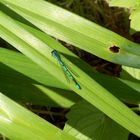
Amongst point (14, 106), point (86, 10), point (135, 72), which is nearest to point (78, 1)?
point (86, 10)

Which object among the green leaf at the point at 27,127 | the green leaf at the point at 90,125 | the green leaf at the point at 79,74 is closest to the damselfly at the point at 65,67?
the green leaf at the point at 79,74

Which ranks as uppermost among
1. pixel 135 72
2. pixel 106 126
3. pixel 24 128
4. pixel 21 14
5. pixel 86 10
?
pixel 86 10

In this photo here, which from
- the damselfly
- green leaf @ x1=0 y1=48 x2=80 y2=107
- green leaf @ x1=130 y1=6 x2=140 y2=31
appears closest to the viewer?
the damselfly

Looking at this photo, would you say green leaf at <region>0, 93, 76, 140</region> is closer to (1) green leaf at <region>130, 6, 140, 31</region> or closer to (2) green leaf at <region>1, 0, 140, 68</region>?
(2) green leaf at <region>1, 0, 140, 68</region>

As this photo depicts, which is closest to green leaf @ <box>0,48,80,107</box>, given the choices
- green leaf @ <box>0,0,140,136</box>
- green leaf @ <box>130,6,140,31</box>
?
green leaf @ <box>0,0,140,136</box>

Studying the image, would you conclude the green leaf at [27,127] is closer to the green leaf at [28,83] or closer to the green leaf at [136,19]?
the green leaf at [28,83]

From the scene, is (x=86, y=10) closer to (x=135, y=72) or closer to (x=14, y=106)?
(x=135, y=72)
